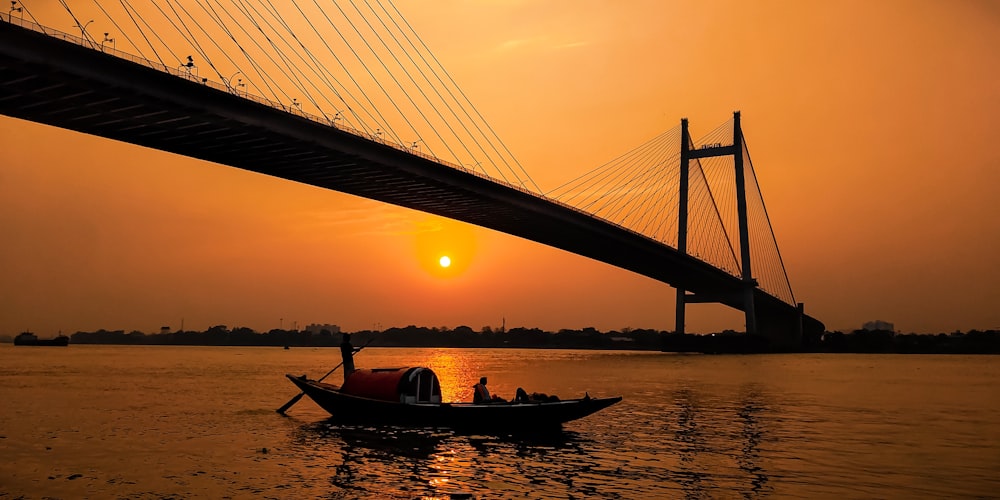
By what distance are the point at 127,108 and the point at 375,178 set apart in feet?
60.0

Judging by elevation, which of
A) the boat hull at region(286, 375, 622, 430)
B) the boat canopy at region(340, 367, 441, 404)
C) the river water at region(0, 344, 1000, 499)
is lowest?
the river water at region(0, 344, 1000, 499)

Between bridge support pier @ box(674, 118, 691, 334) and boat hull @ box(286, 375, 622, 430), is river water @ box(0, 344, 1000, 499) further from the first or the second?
bridge support pier @ box(674, 118, 691, 334)

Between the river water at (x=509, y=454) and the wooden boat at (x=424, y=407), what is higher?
the wooden boat at (x=424, y=407)

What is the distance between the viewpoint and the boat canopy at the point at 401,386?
25.9 m

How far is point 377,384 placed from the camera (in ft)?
87.0

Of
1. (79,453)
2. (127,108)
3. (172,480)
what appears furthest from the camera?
(127,108)

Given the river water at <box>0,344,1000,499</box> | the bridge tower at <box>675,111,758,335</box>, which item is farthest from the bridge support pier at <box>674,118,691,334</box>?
the river water at <box>0,344,1000,499</box>

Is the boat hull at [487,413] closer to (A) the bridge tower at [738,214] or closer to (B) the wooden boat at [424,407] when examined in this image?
(B) the wooden boat at [424,407]

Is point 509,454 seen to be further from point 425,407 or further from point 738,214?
point 738,214

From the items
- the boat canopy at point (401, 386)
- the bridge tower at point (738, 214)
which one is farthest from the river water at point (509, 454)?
the bridge tower at point (738, 214)

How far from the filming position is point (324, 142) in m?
46.5

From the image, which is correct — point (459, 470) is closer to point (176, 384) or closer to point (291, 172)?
point (291, 172)

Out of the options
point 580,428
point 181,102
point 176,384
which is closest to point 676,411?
point 580,428

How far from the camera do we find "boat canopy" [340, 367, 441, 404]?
25.9m
